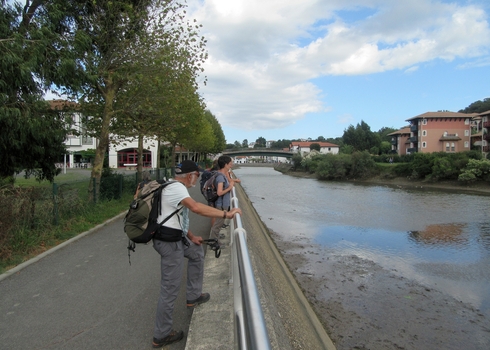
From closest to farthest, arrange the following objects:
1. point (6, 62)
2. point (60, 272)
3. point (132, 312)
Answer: point (132, 312) < point (60, 272) < point (6, 62)

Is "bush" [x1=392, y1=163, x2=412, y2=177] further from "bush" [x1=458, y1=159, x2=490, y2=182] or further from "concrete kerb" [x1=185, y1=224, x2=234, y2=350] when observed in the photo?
"concrete kerb" [x1=185, y1=224, x2=234, y2=350]

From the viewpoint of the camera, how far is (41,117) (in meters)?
9.26

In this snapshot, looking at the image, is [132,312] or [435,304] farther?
[435,304]

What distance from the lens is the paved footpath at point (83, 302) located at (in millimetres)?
3498

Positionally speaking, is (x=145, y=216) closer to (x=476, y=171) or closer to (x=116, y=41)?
(x=116, y=41)

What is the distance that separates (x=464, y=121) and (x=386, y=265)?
73.5 metres

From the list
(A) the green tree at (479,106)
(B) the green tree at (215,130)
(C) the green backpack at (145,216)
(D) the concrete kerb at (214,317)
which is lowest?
(D) the concrete kerb at (214,317)

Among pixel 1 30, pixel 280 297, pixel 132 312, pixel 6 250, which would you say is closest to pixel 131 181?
pixel 1 30

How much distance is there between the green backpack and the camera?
3.06m

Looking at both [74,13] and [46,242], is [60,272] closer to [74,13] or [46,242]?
[46,242]

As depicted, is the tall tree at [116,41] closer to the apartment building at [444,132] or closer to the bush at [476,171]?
the bush at [476,171]

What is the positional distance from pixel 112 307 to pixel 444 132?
79016 mm

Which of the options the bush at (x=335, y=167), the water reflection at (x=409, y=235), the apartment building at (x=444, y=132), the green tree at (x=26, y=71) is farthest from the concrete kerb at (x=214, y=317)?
the apartment building at (x=444, y=132)

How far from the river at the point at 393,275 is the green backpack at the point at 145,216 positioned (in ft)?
15.1
